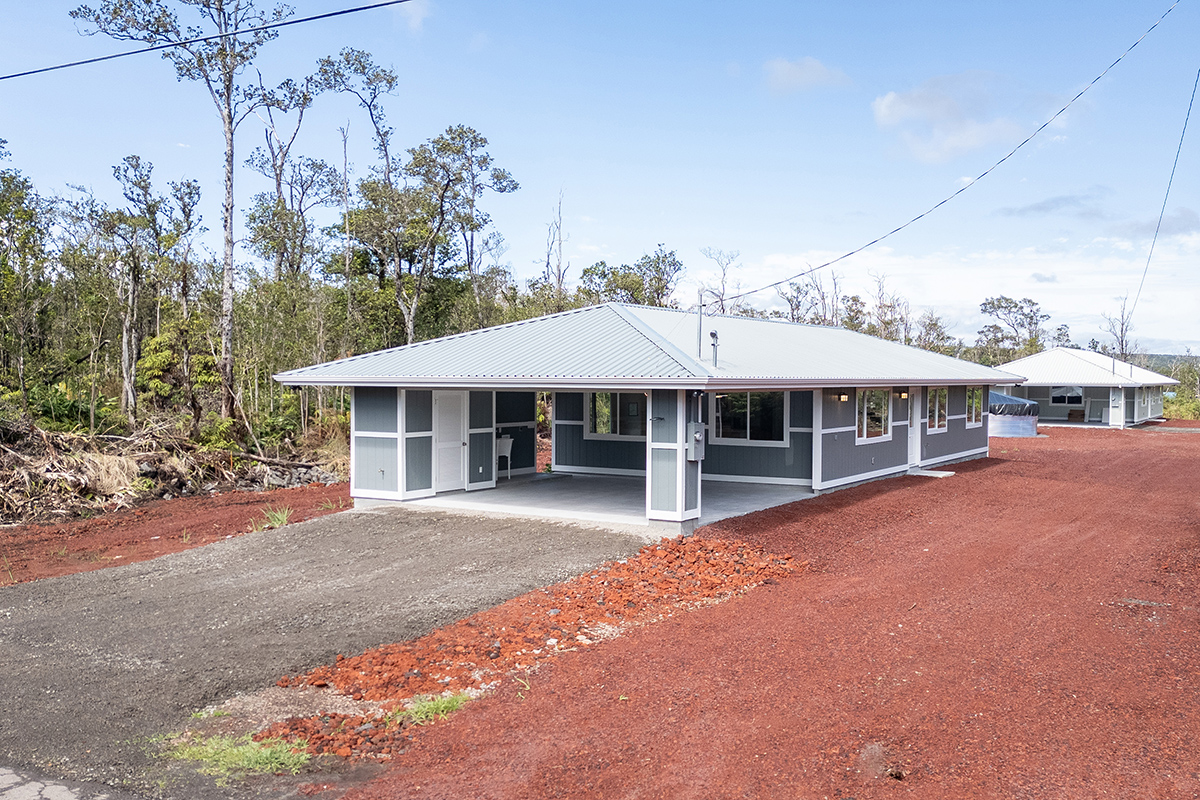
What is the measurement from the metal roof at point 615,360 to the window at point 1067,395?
23.0m

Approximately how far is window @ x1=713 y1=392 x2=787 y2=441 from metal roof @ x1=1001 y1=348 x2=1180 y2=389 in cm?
2397

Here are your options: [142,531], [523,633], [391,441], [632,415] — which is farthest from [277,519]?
[632,415]

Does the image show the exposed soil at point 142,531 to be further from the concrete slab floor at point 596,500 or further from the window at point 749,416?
the window at point 749,416

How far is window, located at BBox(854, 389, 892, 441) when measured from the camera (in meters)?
15.4

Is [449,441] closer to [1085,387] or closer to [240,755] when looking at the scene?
[240,755]

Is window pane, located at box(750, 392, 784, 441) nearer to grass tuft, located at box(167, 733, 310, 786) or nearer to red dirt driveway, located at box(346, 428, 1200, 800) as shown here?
red dirt driveway, located at box(346, 428, 1200, 800)

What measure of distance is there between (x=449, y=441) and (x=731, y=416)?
17.4ft

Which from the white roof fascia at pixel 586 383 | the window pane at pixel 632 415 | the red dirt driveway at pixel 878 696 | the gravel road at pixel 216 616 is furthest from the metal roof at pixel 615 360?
the red dirt driveway at pixel 878 696

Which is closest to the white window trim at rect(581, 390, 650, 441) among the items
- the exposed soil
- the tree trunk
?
the exposed soil

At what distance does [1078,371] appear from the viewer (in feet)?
118

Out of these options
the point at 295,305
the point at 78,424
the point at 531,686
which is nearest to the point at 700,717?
the point at 531,686

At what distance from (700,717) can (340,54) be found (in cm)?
2670

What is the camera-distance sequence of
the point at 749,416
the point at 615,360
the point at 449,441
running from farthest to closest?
the point at 749,416, the point at 449,441, the point at 615,360

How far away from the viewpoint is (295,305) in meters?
22.1
